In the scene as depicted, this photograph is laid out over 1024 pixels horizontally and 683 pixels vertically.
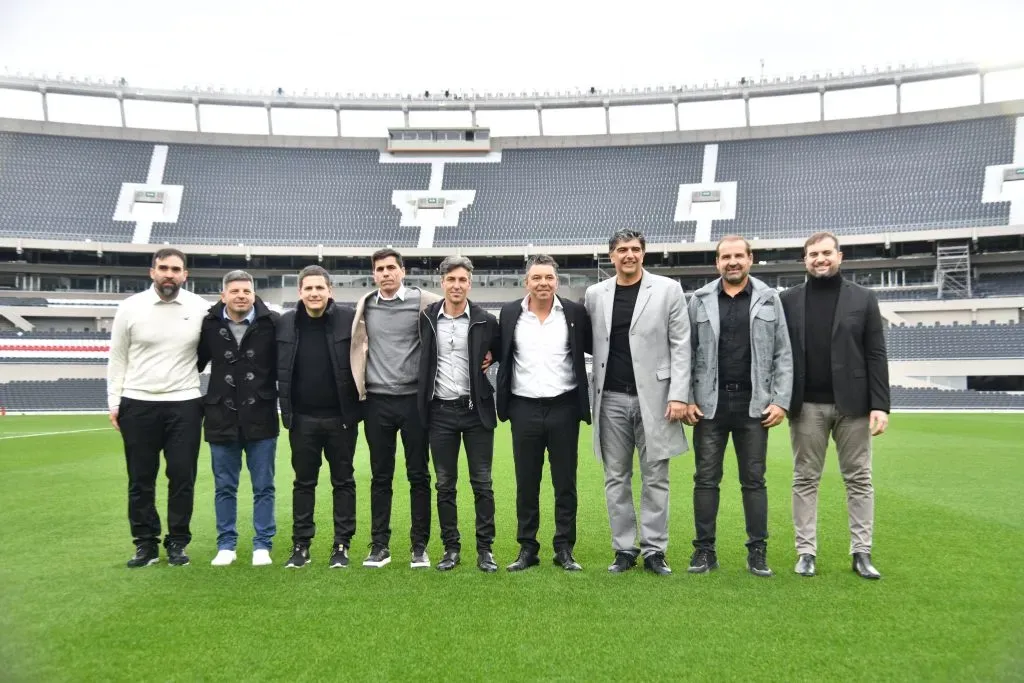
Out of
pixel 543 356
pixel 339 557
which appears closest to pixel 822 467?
pixel 543 356

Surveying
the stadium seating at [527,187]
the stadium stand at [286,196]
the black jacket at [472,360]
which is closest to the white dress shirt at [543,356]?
the black jacket at [472,360]

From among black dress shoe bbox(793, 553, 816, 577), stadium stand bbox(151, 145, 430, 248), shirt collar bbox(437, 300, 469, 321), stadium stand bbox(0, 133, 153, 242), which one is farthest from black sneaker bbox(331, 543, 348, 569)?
stadium stand bbox(0, 133, 153, 242)

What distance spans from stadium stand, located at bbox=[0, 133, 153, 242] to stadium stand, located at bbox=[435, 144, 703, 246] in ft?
57.0

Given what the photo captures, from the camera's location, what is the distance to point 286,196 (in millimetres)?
41750

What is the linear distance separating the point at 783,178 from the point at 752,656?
40675 mm

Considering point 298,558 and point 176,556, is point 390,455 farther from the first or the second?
point 176,556

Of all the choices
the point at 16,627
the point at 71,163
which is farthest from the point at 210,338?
the point at 71,163

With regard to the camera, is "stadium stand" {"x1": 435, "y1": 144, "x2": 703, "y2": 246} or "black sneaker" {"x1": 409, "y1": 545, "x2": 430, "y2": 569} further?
"stadium stand" {"x1": 435, "y1": 144, "x2": 703, "y2": 246}

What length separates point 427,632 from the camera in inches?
148

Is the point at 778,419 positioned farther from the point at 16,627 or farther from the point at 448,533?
the point at 16,627

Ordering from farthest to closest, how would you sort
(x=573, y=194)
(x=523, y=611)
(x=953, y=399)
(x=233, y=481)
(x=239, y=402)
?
(x=573, y=194)
(x=953, y=399)
(x=233, y=481)
(x=239, y=402)
(x=523, y=611)

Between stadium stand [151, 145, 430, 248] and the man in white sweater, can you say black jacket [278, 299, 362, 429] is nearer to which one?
the man in white sweater

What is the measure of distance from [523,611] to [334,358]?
7.28 ft

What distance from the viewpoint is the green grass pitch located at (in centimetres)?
335
